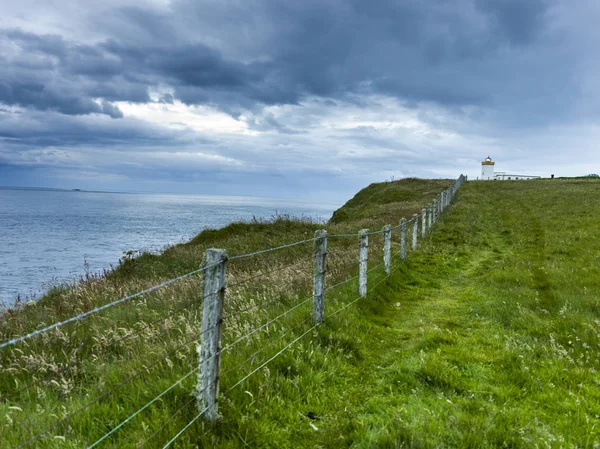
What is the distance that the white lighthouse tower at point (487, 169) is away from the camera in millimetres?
92669

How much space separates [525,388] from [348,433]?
2854 millimetres

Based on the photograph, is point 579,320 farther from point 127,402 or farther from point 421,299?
point 127,402

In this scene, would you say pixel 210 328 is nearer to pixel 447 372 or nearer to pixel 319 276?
pixel 319 276

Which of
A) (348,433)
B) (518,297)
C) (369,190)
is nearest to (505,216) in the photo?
(518,297)

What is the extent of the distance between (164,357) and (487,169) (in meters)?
99.5

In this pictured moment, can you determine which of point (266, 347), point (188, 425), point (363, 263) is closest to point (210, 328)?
point (188, 425)

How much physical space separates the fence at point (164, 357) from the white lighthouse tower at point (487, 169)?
89996 mm

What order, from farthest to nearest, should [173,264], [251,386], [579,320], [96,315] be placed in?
[173,264] < [96,315] < [579,320] < [251,386]

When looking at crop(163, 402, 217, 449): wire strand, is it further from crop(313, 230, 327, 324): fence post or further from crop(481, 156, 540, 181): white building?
crop(481, 156, 540, 181): white building

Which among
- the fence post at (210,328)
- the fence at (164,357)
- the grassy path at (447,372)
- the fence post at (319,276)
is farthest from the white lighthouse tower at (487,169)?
the fence post at (210,328)

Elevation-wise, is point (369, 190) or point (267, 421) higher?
point (369, 190)

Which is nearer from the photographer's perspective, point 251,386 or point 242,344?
point 251,386

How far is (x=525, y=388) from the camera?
234 inches

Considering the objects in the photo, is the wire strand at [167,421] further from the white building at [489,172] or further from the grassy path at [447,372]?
the white building at [489,172]
